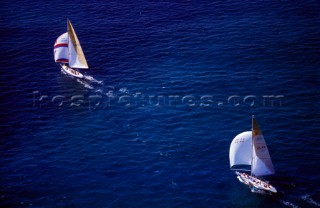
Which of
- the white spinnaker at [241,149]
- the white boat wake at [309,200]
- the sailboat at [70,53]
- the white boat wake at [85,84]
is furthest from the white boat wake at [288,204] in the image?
the sailboat at [70,53]

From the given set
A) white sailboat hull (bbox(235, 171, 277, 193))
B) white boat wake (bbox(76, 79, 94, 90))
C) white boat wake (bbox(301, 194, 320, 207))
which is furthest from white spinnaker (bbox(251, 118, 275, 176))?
white boat wake (bbox(76, 79, 94, 90))

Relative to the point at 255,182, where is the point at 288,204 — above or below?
below

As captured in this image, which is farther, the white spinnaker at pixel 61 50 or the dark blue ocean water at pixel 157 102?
the white spinnaker at pixel 61 50

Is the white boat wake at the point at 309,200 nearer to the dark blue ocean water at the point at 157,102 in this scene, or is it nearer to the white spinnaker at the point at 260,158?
the dark blue ocean water at the point at 157,102

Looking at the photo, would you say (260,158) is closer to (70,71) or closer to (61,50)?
(70,71)

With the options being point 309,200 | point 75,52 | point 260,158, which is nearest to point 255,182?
point 260,158

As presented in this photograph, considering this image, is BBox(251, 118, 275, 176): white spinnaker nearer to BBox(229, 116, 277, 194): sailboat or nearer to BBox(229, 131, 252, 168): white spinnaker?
BBox(229, 116, 277, 194): sailboat

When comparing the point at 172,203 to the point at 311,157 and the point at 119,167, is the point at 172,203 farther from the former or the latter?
the point at 311,157
